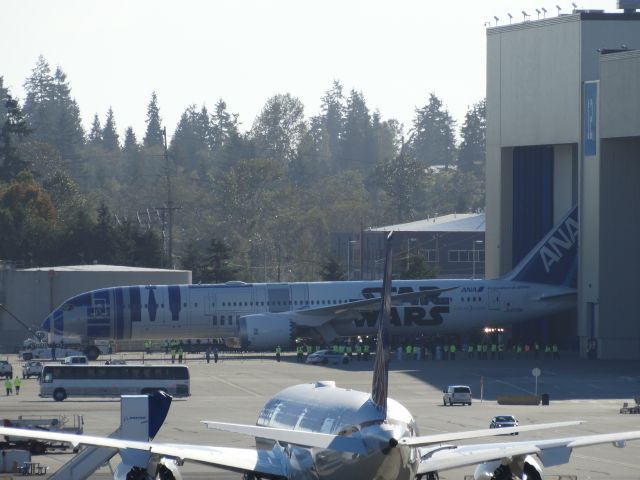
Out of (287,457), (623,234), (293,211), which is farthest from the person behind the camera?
(293,211)

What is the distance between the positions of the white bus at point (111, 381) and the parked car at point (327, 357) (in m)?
16.7

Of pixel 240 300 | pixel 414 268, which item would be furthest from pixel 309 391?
pixel 414 268

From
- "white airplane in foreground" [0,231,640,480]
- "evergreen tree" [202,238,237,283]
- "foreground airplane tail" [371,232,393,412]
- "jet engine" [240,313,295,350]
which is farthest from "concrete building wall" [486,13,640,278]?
"foreground airplane tail" [371,232,393,412]

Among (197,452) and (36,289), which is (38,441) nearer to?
(197,452)

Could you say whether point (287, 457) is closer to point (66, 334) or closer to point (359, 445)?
point (359, 445)

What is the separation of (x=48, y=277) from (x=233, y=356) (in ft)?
47.9

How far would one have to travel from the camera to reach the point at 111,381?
63500 mm

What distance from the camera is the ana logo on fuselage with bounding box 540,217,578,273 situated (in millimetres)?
85875

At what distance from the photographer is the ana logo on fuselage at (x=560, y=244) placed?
85.9 metres

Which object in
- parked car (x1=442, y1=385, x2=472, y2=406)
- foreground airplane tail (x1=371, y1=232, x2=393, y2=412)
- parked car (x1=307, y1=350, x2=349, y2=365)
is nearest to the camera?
foreground airplane tail (x1=371, y1=232, x2=393, y2=412)

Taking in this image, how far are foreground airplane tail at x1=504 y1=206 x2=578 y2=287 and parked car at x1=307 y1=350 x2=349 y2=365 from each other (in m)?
13.4

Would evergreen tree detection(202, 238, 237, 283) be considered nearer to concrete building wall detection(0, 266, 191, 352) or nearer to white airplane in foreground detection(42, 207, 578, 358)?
concrete building wall detection(0, 266, 191, 352)

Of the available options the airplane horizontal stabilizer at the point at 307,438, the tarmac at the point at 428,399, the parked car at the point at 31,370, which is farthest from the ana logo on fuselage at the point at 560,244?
the airplane horizontal stabilizer at the point at 307,438

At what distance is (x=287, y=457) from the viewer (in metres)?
29.2
